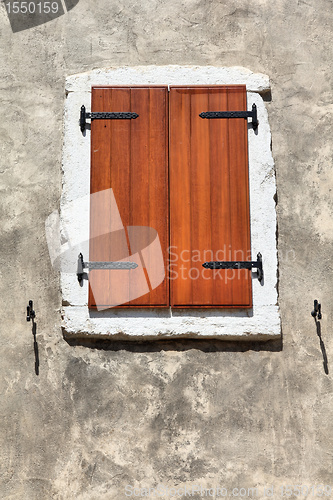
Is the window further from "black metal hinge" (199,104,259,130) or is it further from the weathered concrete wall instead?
the weathered concrete wall

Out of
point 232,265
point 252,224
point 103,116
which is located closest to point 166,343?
point 232,265

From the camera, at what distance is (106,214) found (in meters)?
3.99

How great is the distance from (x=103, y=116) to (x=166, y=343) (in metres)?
1.96

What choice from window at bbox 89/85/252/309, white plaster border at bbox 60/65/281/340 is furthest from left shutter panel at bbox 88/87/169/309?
white plaster border at bbox 60/65/281/340

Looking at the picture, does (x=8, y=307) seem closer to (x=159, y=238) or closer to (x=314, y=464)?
(x=159, y=238)

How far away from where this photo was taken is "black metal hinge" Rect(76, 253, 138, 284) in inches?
154

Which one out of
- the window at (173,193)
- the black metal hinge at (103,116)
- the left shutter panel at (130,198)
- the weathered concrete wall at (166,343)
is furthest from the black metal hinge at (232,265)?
the black metal hinge at (103,116)

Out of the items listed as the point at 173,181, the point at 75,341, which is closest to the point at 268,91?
the point at 173,181

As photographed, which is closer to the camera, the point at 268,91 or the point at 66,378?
the point at 66,378

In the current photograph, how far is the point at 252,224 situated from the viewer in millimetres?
4031

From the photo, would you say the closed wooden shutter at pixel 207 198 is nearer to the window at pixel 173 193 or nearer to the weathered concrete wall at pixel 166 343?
the window at pixel 173 193

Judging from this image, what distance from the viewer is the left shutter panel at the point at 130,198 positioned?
3.89 meters

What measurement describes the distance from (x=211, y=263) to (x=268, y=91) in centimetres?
164

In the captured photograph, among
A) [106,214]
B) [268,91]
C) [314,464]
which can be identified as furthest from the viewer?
[268,91]
